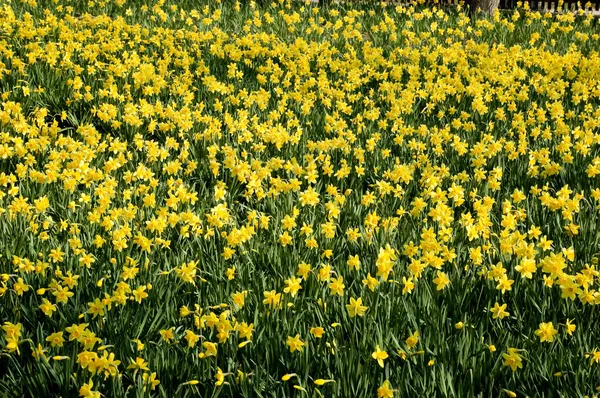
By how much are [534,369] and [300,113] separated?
11.4 ft

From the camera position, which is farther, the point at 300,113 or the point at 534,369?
the point at 300,113

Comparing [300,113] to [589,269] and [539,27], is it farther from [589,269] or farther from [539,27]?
[539,27]

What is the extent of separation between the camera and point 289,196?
3.94 meters

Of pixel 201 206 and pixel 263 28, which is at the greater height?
pixel 263 28

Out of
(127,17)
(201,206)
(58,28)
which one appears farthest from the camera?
(127,17)

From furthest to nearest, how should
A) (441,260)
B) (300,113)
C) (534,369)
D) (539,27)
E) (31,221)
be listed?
(539,27) → (300,113) → (31,221) → (441,260) → (534,369)

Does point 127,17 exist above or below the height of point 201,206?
above

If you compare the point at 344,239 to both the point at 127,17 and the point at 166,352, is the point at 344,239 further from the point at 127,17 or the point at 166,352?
the point at 127,17

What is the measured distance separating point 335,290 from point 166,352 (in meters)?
0.67

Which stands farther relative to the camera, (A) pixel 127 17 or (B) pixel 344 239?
(A) pixel 127 17

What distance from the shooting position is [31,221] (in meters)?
3.36

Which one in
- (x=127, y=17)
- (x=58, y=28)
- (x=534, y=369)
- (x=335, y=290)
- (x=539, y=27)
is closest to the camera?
(x=534, y=369)

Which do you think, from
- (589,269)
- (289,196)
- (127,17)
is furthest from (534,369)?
(127,17)

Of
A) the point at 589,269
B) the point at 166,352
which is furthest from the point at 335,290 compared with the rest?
the point at 589,269
